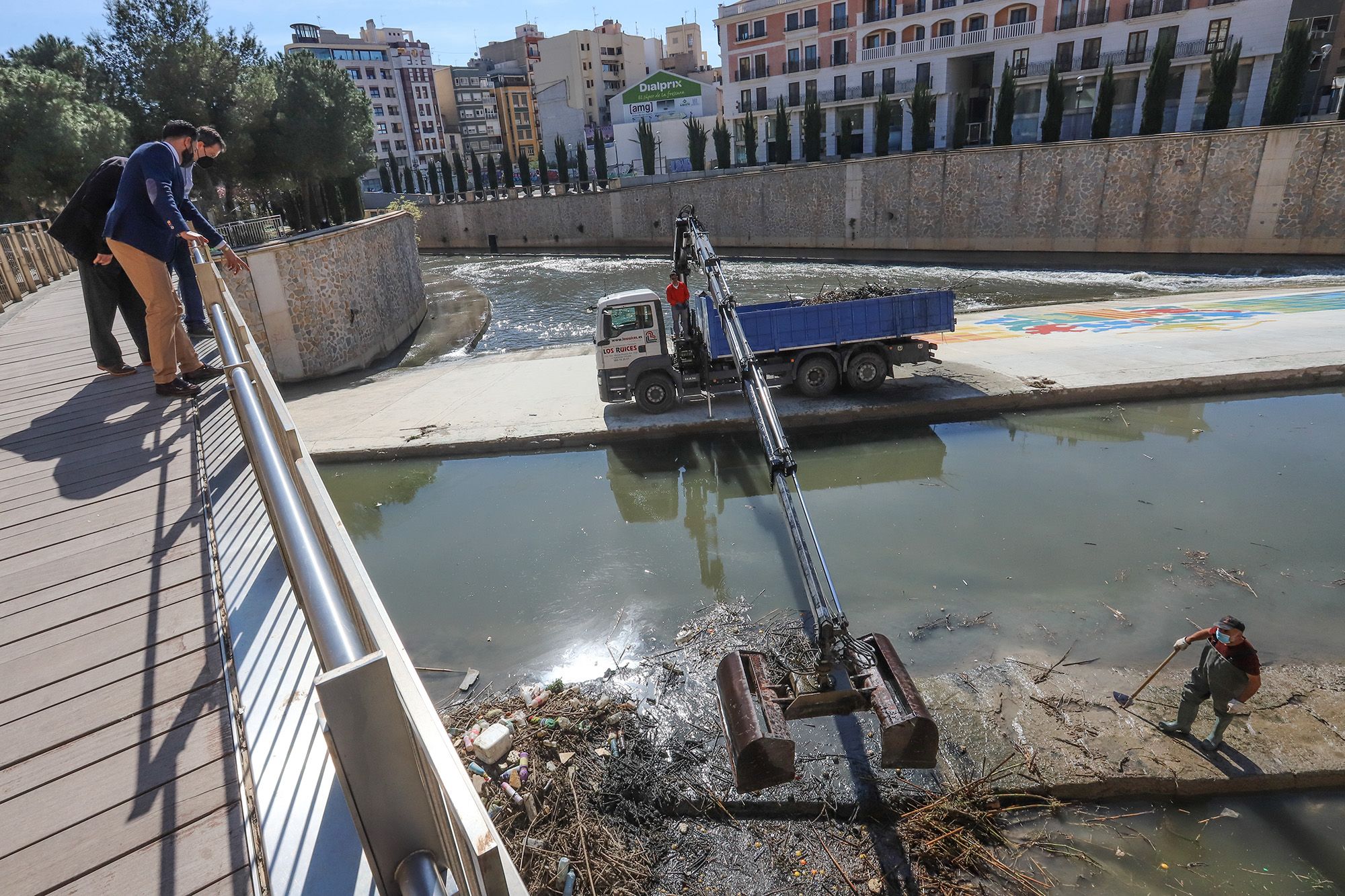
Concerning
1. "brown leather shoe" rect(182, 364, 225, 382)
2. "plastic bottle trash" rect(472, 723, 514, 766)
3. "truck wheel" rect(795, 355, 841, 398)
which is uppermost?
"brown leather shoe" rect(182, 364, 225, 382)

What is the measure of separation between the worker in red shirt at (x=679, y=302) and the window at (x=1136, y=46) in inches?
1324

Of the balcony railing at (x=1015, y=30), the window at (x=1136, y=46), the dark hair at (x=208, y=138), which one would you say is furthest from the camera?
the balcony railing at (x=1015, y=30)

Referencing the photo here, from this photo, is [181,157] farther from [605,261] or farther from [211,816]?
[605,261]

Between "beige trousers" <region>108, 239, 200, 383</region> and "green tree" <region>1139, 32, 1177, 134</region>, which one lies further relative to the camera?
"green tree" <region>1139, 32, 1177, 134</region>

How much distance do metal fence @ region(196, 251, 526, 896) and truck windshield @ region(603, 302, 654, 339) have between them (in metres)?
11.5

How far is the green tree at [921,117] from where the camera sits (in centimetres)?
3550

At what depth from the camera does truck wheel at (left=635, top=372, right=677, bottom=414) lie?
1315 cm

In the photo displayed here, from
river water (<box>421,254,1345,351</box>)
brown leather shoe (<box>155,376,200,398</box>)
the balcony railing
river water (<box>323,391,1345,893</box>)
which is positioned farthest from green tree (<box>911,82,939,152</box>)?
brown leather shoe (<box>155,376,200,398</box>)

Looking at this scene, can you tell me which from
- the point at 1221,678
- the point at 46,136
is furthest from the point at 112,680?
the point at 46,136

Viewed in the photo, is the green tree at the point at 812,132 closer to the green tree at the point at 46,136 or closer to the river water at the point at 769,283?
the river water at the point at 769,283

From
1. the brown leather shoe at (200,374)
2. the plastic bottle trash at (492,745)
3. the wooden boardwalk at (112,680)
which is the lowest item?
the plastic bottle trash at (492,745)

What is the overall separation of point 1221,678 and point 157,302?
7878mm

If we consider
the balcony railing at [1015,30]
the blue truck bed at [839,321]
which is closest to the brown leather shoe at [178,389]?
the blue truck bed at [839,321]

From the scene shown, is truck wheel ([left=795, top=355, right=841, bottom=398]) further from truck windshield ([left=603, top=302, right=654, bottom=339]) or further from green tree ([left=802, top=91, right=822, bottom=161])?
green tree ([left=802, top=91, right=822, bottom=161])
